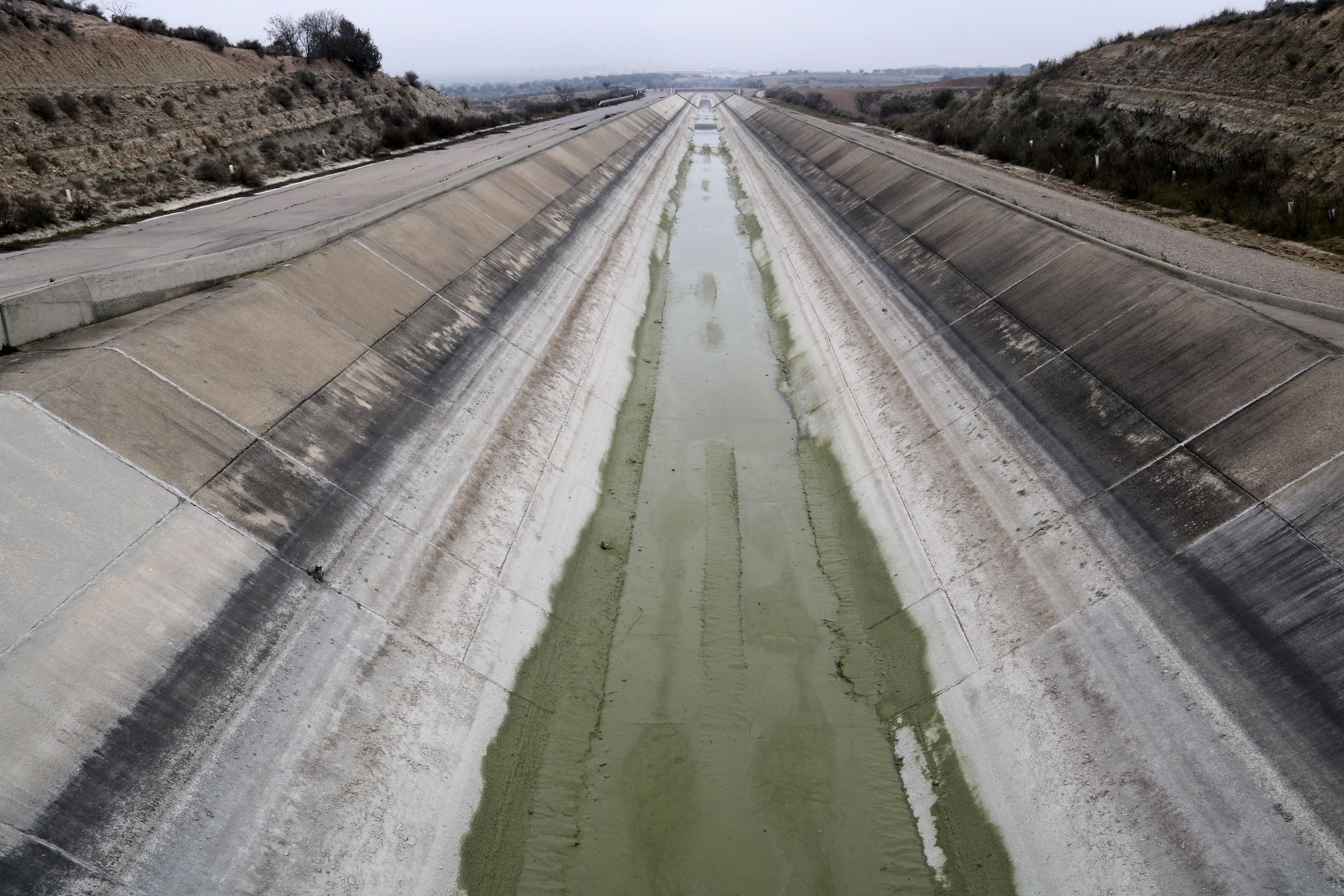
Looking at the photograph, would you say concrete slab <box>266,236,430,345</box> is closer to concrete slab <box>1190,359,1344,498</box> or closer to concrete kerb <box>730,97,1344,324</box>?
concrete slab <box>1190,359,1344,498</box>

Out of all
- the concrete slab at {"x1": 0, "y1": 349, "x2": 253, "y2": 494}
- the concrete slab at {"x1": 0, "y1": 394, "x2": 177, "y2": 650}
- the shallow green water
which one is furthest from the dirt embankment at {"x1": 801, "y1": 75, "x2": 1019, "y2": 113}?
the concrete slab at {"x1": 0, "y1": 394, "x2": 177, "y2": 650}

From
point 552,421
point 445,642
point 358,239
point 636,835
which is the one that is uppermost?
point 358,239

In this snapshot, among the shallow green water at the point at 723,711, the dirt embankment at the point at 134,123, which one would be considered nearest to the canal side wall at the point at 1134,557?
the shallow green water at the point at 723,711

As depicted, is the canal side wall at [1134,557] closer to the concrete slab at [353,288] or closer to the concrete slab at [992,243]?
the concrete slab at [992,243]

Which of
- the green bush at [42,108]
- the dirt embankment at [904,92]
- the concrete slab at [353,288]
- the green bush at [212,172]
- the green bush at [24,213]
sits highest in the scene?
the dirt embankment at [904,92]

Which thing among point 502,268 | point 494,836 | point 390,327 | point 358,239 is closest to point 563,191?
point 502,268

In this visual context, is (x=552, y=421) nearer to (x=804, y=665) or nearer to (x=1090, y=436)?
(x=804, y=665)

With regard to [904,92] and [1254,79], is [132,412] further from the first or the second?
[904,92]
